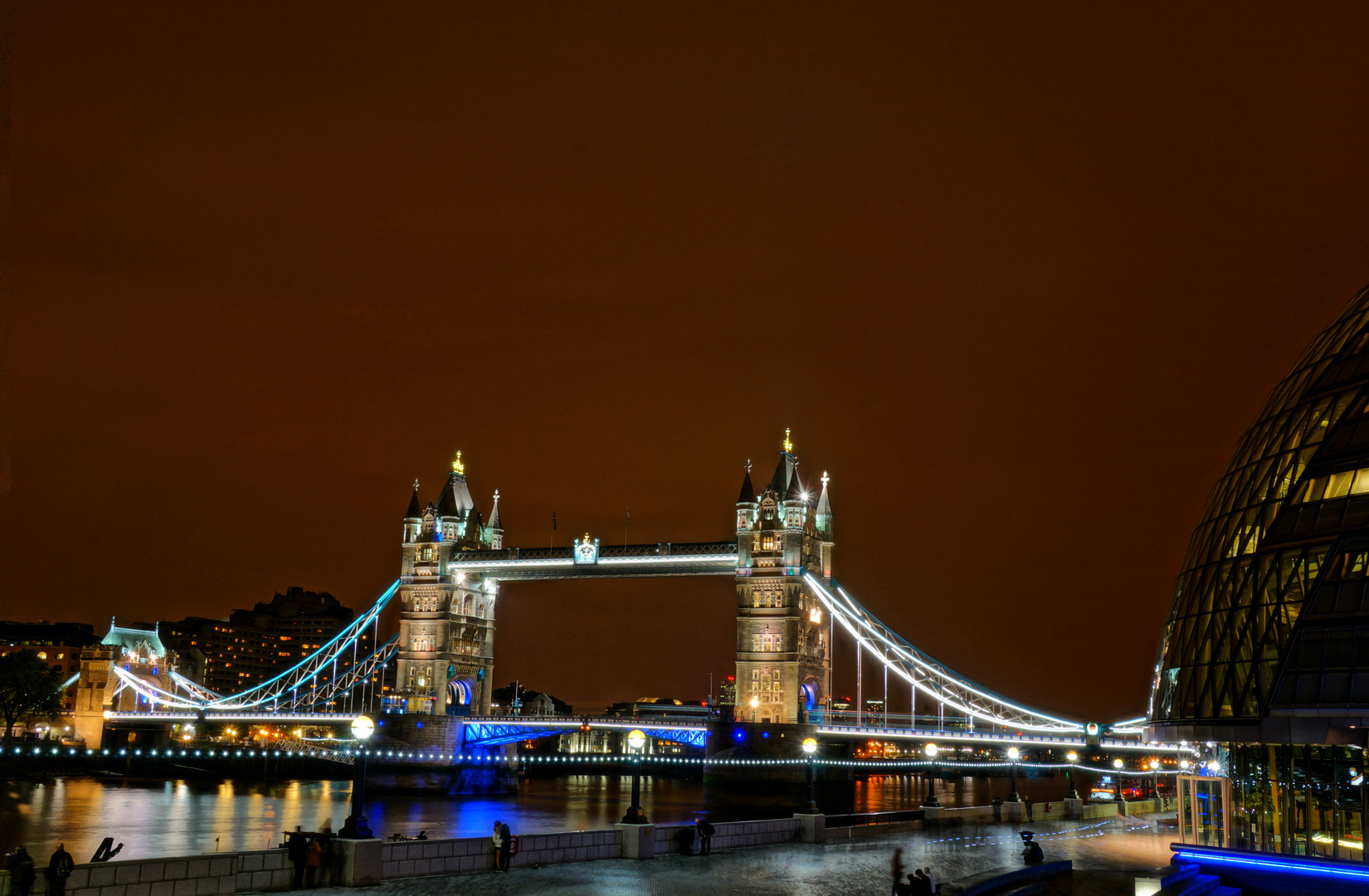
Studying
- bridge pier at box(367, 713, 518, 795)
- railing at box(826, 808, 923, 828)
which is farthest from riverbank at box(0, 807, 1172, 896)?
bridge pier at box(367, 713, 518, 795)

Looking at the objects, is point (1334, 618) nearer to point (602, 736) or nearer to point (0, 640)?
point (602, 736)

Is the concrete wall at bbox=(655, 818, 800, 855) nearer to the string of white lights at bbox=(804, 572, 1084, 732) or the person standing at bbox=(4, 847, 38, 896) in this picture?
the person standing at bbox=(4, 847, 38, 896)

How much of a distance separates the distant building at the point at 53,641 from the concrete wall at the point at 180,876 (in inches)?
5885

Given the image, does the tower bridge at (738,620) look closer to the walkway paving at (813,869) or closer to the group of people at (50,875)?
the walkway paving at (813,869)

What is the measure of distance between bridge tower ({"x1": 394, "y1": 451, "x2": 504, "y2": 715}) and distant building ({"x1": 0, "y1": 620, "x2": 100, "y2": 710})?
70.4m

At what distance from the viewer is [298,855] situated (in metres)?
25.4

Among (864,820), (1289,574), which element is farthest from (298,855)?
(864,820)

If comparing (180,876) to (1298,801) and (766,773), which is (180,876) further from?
(766,773)

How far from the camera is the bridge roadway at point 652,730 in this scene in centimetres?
7725

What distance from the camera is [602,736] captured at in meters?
169

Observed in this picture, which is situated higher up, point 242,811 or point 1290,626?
point 1290,626

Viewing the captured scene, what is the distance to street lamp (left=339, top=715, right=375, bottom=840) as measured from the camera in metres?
26.4

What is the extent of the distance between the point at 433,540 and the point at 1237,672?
301ft

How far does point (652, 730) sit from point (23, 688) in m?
61.8
